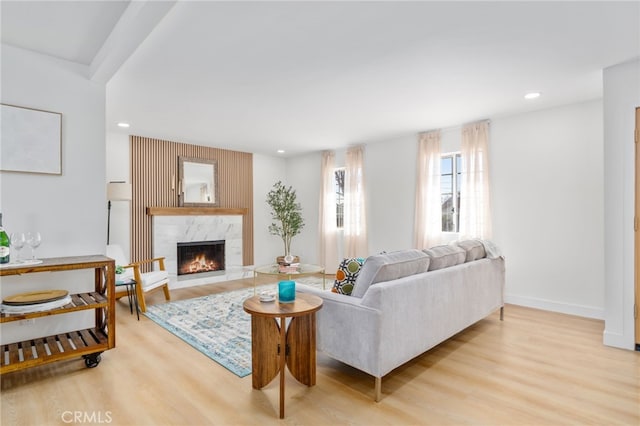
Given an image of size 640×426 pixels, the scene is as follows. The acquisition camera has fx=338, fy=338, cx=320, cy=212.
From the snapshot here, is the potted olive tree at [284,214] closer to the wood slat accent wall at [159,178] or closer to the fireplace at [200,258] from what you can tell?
the wood slat accent wall at [159,178]

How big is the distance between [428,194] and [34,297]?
464 cm

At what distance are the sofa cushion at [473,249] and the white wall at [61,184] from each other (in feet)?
11.0

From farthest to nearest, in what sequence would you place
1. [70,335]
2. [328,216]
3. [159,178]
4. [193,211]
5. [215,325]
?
[328,216], [193,211], [159,178], [215,325], [70,335]

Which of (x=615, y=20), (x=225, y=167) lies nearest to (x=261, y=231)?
(x=225, y=167)

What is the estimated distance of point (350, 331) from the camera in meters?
2.29

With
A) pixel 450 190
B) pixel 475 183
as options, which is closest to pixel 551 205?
pixel 475 183

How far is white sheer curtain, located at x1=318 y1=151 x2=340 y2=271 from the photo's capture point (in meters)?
6.63

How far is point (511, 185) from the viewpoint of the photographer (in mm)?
4422

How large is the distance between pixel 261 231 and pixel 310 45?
5.01 metres

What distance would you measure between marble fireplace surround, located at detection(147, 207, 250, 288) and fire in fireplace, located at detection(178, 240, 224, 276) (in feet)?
0.32

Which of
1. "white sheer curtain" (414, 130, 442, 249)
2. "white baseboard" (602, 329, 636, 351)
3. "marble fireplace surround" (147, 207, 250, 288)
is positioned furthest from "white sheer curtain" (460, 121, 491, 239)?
"marble fireplace surround" (147, 207, 250, 288)

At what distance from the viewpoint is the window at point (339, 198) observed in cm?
671

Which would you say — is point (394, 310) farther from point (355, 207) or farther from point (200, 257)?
point (200, 257)

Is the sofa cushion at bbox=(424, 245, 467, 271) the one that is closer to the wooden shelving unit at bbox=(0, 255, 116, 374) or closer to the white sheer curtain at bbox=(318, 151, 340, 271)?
the wooden shelving unit at bbox=(0, 255, 116, 374)
